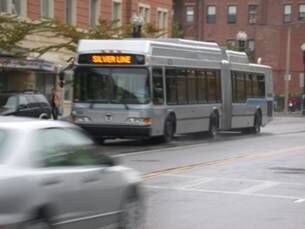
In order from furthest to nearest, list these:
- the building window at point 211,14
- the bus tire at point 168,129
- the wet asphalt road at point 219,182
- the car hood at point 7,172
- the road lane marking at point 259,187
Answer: the building window at point 211,14, the bus tire at point 168,129, the road lane marking at point 259,187, the wet asphalt road at point 219,182, the car hood at point 7,172

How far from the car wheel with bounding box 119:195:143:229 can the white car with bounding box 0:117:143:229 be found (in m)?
0.01

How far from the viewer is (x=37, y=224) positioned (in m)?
7.33

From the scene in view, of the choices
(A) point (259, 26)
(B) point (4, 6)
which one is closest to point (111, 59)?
(B) point (4, 6)

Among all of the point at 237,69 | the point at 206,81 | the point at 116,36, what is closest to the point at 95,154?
the point at 206,81

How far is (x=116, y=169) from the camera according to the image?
909cm

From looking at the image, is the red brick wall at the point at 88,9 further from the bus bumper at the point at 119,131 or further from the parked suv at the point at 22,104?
the bus bumper at the point at 119,131

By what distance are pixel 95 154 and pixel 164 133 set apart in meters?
16.3

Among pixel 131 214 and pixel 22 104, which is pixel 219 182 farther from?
pixel 22 104

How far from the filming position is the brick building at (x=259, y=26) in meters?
88.2

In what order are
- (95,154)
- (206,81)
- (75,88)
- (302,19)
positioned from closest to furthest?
(95,154), (75,88), (206,81), (302,19)

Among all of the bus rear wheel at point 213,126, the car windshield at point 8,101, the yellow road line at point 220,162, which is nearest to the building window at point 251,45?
the bus rear wheel at point 213,126

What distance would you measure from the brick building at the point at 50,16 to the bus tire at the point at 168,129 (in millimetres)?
10737

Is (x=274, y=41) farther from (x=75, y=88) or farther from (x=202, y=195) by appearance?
(x=202, y=195)

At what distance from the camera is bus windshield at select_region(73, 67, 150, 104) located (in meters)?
24.0
